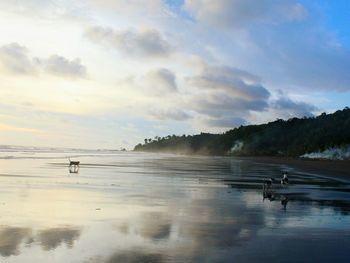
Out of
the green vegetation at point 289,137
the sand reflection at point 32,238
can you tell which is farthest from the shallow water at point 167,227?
the green vegetation at point 289,137

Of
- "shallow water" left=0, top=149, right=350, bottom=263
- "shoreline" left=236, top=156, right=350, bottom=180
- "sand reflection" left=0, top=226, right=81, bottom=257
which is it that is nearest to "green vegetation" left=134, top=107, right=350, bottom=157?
"shoreline" left=236, top=156, right=350, bottom=180

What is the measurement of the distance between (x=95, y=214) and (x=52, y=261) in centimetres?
589

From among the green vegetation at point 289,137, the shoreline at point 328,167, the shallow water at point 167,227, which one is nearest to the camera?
the shallow water at point 167,227

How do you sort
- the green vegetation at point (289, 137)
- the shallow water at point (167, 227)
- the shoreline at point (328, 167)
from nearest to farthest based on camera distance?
the shallow water at point (167, 227) < the shoreline at point (328, 167) < the green vegetation at point (289, 137)

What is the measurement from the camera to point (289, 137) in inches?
5566

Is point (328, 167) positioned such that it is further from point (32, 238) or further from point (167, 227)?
point (32, 238)

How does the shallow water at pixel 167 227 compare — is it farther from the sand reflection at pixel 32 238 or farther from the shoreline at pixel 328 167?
the shoreline at pixel 328 167

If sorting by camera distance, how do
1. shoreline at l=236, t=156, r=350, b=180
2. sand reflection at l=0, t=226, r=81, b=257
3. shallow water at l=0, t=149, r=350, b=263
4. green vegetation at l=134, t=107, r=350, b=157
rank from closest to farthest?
shallow water at l=0, t=149, r=350, b=263
sand reflection at l=0, t=226, r=81, b=257
shoreline at l=236, t=156, r=350, b=180
green vegetation at l=134, t=107, r=350, b=157

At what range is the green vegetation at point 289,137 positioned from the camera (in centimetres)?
9919

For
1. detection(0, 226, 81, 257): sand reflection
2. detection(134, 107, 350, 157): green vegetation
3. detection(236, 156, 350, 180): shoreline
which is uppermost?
detection(134, 107, 350, 157): green vegetation

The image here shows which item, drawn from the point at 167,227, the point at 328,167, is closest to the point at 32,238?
the point at 167,227

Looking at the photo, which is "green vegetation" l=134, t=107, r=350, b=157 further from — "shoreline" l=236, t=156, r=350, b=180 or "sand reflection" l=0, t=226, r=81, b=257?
"sand reflection" l=0, t=226, r=81, b=257

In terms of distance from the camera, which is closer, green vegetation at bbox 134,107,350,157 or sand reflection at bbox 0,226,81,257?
sand reflection at bbox 0,226,81,257

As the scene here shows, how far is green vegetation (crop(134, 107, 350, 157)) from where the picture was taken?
99188mm
